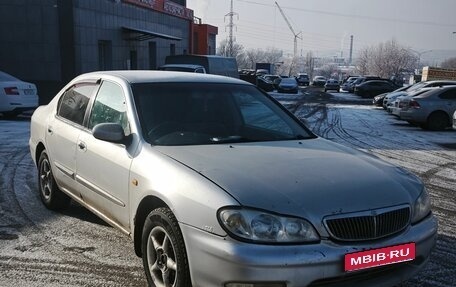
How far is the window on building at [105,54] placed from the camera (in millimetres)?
24997

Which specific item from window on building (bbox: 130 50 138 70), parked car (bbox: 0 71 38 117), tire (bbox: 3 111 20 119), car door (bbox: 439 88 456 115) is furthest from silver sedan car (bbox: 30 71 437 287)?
window on building (bbox: 130 50 138 70)

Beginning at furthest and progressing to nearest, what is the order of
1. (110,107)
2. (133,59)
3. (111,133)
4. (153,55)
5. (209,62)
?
(153,55), (133,59), (209,62), (110,107), (111,133)

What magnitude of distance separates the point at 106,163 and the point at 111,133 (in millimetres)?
345

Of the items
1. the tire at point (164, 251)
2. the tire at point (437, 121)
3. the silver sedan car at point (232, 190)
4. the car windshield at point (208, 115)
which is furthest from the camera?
the tire at point (437, 121)

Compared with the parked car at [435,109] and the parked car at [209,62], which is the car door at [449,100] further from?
the parked car at [209,62]

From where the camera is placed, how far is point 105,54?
2562 centimetres

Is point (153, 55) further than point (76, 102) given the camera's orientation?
Yes

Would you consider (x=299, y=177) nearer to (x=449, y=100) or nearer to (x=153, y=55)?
(x=449, y=100)

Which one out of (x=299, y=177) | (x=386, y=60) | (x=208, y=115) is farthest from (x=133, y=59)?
(x=386, y=60)

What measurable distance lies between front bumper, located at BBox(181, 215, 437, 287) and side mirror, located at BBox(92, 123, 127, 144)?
1147mm

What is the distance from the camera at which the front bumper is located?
2736mm

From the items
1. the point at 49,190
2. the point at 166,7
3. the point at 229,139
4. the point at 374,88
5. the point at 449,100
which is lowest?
the point at 374,88

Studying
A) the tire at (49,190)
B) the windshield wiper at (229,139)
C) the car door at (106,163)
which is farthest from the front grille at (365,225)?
the tire at (49,190)

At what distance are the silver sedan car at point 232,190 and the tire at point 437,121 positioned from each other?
11633 mm
